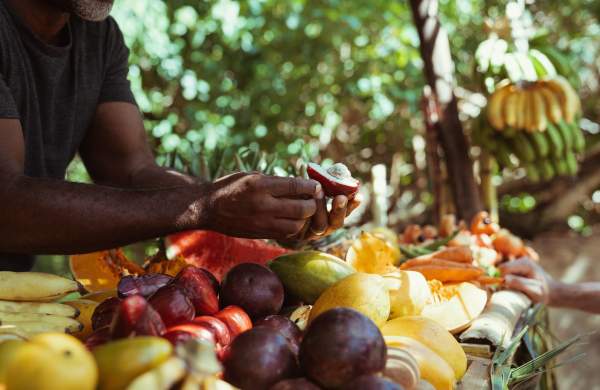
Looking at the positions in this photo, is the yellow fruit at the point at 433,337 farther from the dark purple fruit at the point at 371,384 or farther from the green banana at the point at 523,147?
the green banana at the point at 523,147

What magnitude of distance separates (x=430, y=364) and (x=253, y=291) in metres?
0.47

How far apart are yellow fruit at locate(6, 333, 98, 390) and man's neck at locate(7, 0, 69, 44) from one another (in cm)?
179

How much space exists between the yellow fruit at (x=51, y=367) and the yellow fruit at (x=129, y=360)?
3cm

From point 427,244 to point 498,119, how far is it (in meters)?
1.08

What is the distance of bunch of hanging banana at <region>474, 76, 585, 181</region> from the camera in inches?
145

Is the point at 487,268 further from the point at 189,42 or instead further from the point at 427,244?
the point at 189,42

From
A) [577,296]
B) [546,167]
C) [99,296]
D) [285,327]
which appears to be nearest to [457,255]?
[577,296]

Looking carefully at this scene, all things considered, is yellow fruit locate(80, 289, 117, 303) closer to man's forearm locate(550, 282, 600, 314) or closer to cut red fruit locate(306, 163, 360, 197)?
cut red fruit locate(306, 163, 360, 197)

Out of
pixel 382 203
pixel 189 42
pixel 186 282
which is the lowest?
pixel 382 203

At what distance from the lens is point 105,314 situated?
1.33 meters

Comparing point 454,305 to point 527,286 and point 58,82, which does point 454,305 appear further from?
point 58,82

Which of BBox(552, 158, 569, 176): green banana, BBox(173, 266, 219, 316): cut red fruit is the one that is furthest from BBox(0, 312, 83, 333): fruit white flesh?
BBox(552, 158, 569, 176): green banana

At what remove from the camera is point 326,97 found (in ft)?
20.6

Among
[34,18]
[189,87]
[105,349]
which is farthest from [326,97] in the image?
[105,349]
